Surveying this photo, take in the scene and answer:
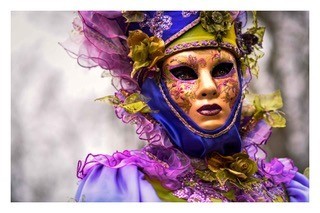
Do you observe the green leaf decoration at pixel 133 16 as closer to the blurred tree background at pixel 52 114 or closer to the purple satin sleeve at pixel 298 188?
the blurred tree background at pixel 52 114

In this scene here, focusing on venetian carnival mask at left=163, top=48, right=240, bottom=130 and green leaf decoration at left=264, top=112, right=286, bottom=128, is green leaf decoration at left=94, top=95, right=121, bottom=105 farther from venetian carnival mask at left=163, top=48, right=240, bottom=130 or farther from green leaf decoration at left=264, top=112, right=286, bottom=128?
green leaf decoration at left=264, top=112, right=286, bottom=128

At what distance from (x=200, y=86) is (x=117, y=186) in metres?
0.37

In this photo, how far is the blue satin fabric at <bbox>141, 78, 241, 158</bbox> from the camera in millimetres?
1642

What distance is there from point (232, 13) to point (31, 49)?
0.63 meters

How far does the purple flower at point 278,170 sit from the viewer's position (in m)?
1.80

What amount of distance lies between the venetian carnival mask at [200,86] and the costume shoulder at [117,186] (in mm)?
235

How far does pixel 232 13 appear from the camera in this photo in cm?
176

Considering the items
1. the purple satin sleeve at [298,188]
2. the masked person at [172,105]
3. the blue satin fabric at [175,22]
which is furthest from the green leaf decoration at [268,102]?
the blue satin fabric at [175,22]

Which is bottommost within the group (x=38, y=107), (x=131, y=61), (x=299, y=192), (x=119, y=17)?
(x=299, y=192)

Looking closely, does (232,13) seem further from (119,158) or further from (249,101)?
(119,158)

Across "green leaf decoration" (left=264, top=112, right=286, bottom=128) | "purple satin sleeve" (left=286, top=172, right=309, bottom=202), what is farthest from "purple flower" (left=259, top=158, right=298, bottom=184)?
"green leaf decoration" (left=264, top=112, right=286, bottom=128)
